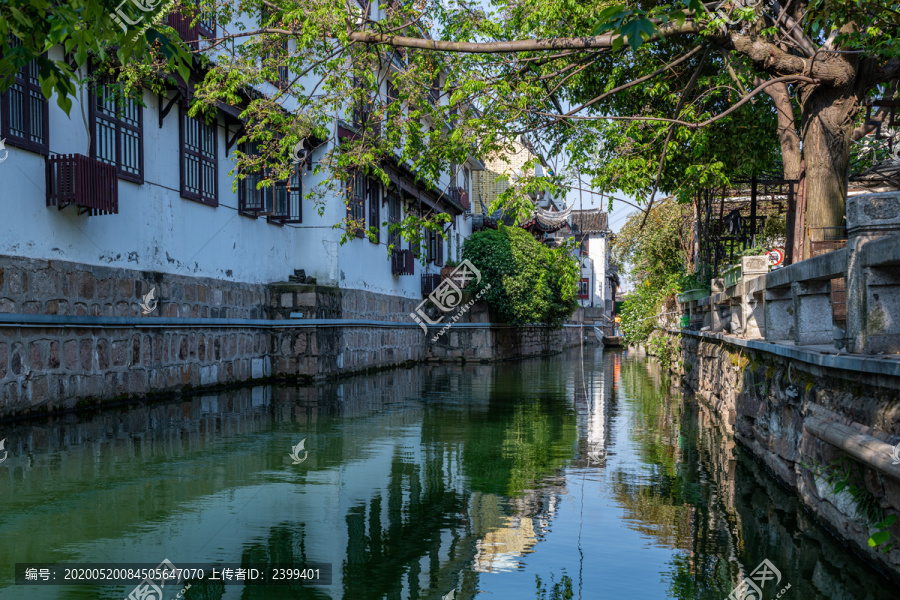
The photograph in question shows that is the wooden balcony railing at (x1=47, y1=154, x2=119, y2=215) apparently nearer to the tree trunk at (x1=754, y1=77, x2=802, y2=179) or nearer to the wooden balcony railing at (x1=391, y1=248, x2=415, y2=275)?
the tree trunk at (x1=754, y1=77, x2=802, y2=179)

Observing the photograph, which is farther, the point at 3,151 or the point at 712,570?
the point at 3,151

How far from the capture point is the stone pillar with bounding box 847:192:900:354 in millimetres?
5312

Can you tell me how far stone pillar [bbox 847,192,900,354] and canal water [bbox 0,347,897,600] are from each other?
4.79ft

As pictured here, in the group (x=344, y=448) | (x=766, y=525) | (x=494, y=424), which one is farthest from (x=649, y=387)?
(x=766, y=525)

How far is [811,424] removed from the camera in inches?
236

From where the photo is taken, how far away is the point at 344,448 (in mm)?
9445

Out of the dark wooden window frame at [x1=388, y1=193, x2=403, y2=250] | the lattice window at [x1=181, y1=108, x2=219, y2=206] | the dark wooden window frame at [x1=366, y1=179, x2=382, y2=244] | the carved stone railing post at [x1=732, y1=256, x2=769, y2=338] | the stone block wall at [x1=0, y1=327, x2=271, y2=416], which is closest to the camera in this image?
the carved stone railing post at [x1=732, y1=256, x2=769, y2=338]

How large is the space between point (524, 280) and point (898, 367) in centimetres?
2675

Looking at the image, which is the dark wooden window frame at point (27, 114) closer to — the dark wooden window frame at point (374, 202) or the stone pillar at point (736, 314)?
the stone pillar at point (736, 314)

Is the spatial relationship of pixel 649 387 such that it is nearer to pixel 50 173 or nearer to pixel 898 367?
pixel 50 173

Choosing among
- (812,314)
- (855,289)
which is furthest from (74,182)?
(855,289)

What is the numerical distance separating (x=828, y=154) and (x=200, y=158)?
11.2 meters

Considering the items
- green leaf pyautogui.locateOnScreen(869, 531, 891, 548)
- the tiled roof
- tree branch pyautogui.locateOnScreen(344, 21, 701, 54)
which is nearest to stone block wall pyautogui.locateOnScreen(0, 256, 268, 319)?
tree branch pyautogui.locateOnScreen(344, 21, 701, 54)

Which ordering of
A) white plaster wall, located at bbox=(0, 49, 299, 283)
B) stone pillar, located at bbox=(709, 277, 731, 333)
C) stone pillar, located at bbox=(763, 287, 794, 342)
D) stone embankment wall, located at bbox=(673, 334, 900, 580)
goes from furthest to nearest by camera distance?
stone pillar, located at bbox=(709, 277, 731, 333) < white plaster wall, located at bbox=(0, 49, 299, 283) < stone pillar, located at bbox=(763, 287, 794, 342) < stone embankment wall, located at bbox=(673, 334, 900, 580)
